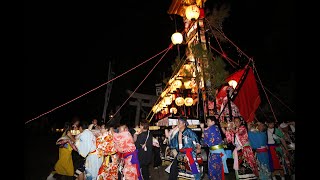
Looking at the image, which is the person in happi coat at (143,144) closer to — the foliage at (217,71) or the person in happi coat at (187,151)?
the person in happi coat at (187,151)

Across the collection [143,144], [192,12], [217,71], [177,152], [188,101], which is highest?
[192,12]

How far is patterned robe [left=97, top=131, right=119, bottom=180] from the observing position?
6.76 metres

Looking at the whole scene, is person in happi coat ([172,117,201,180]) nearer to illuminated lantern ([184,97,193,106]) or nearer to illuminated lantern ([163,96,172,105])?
illuminated lantern ([184,97,193,106])

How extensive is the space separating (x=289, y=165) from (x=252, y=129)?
2303 millimetres

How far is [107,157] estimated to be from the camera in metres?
6.88

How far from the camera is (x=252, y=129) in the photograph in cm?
750

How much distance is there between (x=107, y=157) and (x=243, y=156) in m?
4.68

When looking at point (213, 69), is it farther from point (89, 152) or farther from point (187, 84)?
point (89, 152)

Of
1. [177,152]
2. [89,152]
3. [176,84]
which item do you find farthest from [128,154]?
[176,84]

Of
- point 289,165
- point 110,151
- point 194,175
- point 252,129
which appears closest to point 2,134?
point 110,151

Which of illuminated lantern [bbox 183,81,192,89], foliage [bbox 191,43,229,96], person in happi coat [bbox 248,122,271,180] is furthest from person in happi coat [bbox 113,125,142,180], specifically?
illuminated lantern [bbox 183,81,192,89]

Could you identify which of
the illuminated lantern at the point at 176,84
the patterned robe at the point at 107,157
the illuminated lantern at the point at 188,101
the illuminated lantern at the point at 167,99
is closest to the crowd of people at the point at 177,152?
the patterned robe at the point at 107,157

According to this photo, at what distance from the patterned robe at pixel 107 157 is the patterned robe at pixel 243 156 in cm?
411

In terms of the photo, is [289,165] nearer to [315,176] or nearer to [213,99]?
[213,99]
